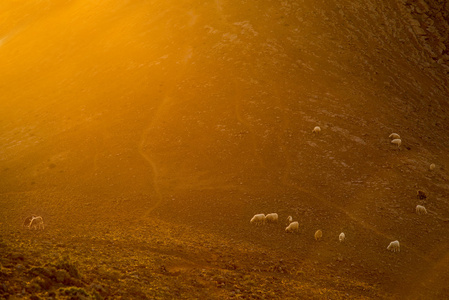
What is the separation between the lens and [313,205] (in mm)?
23656

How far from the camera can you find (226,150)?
28.0 meters

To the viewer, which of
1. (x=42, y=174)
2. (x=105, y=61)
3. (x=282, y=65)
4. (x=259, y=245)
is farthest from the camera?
(x=105, y=61)

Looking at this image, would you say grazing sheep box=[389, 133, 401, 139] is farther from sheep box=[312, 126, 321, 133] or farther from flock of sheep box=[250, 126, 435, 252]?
flock of sheep box=[250, 126, 435, 252]

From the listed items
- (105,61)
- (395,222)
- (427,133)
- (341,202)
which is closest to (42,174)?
(105,61)

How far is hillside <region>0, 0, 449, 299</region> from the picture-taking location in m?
17.7

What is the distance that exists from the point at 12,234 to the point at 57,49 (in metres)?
30.4

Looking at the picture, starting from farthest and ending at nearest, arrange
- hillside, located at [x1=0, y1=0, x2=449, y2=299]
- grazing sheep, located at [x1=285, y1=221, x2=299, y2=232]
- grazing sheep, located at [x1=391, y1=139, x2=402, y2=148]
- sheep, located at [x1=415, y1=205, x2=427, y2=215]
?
grazing sheep, located at [x1=391, y1=139, x2=402, y2=148], sheep, located at [x1=415, y1=205, x2=427, y2=215], grazing sheep, located at [x1=285, y1=221, x2=299, y2=232], hillside, located at [x1=0, y1=0, x2=449, y2=299]

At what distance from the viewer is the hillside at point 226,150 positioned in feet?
58.0

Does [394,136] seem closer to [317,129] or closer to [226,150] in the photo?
[317,129]

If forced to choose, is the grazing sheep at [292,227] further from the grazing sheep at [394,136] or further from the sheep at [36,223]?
the sheep at [36,223]

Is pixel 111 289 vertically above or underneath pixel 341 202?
above

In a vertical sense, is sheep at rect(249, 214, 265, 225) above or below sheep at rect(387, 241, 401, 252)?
above

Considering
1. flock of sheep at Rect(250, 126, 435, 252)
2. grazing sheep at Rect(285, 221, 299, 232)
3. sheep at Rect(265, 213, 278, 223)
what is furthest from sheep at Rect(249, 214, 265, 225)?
grazing sheep at Rect(285, 221, 299, 232)

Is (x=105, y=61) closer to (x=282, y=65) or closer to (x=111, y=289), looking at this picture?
(x=282, y=65)
